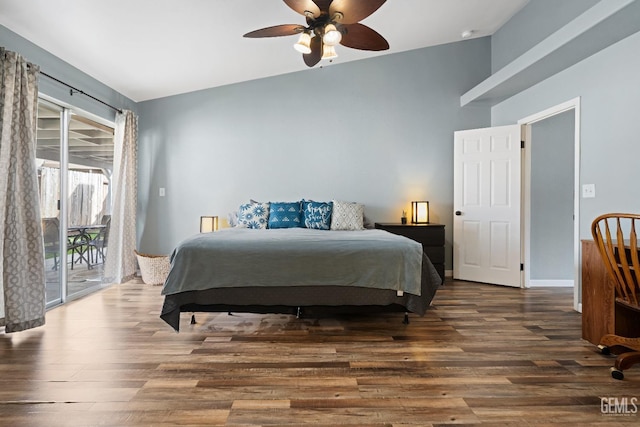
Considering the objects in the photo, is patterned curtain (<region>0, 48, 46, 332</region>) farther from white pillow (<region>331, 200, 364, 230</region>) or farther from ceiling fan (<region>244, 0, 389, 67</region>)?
white pillow (<region>331, 200, 364, 230</region>)

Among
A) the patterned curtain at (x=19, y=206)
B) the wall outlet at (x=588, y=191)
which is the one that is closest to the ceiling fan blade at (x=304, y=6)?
the patterned curtain at (x=19, y=206)

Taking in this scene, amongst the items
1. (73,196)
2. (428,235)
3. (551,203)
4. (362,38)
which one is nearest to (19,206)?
(73,196)

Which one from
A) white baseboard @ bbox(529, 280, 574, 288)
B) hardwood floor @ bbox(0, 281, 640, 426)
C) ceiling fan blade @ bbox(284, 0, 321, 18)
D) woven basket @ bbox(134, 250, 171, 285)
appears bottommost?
hardwood floor @ bbox(0, 281, 640, 426)

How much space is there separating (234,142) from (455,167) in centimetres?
297

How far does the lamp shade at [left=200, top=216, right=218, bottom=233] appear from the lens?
4.34 m

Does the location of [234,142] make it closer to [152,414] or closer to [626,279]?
[152,414]

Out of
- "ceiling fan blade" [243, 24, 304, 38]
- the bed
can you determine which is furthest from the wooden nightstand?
"ceiling fan blade" [243, 24, 304, 38]

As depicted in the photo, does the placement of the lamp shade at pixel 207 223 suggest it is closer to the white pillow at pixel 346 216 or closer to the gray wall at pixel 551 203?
the white pillow at pixel 346 216

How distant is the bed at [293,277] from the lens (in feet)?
8.24

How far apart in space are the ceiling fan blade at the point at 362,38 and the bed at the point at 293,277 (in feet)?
4.97

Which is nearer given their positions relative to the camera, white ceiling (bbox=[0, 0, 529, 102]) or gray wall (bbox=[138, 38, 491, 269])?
white ceiling (bbox=[0, 0, 529, 102])

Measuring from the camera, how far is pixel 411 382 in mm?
1857

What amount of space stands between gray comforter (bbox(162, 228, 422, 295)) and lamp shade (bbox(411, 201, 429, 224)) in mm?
1990

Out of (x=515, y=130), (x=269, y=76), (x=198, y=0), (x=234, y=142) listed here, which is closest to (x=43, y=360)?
(x=198, y=0)
